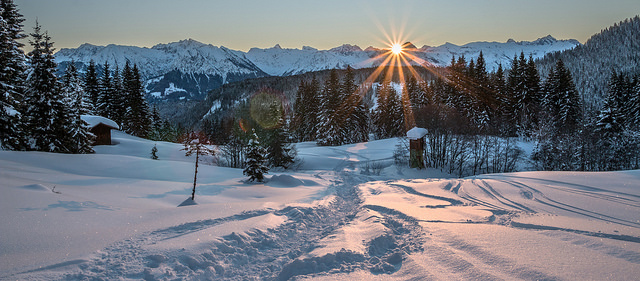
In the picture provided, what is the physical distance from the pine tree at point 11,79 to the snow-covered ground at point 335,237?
14952 millimetres

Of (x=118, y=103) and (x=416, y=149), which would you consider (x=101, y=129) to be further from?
(x=416, y=149)

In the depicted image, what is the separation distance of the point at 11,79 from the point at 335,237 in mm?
27662

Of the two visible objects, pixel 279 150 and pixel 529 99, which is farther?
pixel 529 99

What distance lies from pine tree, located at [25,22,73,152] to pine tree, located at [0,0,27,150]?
2.25 ft

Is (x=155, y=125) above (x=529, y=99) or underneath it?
underneath

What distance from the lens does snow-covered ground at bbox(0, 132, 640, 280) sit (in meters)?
3.83

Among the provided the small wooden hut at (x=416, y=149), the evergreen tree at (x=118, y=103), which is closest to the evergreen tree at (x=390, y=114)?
the small wooden hut at (x=416, y=149)

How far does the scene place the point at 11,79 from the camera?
21047 millimetres

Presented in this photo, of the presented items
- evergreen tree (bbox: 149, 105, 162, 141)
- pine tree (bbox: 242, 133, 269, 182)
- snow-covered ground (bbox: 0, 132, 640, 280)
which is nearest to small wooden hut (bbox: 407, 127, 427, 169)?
pine tree (bbox: 242, 133, 269, 182)

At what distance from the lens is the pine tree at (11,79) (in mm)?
19312

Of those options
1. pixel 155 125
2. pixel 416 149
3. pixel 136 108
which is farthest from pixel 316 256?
pixel 155 125

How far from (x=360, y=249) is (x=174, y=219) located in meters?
4.23

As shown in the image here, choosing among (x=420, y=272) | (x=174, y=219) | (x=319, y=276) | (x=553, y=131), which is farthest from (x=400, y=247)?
(x=553, y=131)

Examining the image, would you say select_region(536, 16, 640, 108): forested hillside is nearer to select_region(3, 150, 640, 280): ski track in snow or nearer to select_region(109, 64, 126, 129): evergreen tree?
select_region(3, 150, 640, 280): ski track in snow
